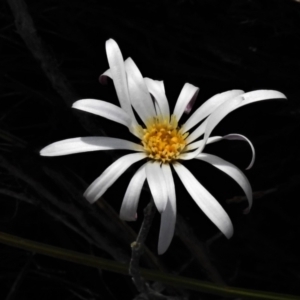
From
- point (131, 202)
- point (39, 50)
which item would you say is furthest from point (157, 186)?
point (39, 50)

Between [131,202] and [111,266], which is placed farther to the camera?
[111,266]

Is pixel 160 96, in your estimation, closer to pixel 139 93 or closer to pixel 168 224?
pixel 139 93

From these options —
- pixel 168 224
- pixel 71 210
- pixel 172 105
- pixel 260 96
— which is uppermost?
pixel 172 105

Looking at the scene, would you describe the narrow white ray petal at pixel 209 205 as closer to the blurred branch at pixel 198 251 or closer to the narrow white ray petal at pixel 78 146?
the narrow white ray petal at pixel 78 146

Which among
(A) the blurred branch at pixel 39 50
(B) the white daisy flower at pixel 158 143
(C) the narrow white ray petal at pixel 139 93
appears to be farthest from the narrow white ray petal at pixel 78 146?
(A) the blurred branch at pixel 39 50

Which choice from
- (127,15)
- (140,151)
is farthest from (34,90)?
(140,151)

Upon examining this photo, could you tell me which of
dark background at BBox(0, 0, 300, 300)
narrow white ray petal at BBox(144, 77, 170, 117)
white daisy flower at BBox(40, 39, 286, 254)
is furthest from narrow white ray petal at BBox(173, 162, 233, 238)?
dark background at BBox(0, 0, 300, 300)

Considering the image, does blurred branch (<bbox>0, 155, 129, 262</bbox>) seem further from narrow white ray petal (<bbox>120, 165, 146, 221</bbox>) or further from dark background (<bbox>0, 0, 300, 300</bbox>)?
narrow white ray petal (<bbox>120, 165, 146, 221</bbox>)
